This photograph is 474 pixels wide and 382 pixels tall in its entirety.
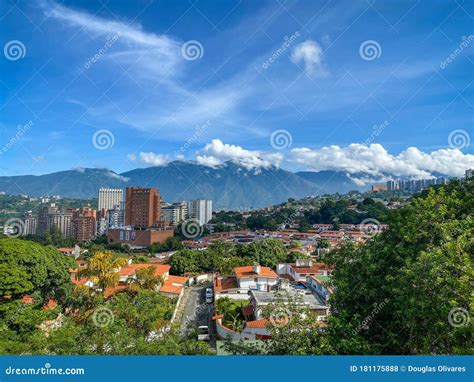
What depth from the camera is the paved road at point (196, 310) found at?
9.96 meters

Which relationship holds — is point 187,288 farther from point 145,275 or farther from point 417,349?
point 417,349

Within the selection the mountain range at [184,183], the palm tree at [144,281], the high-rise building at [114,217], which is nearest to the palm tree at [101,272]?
the palm tree at [144,281]

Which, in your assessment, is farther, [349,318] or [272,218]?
[272,218]

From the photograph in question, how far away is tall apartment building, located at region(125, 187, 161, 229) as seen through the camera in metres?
26.0

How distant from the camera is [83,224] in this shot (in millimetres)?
29969

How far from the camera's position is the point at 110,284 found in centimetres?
854

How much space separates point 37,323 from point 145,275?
3.91 meters

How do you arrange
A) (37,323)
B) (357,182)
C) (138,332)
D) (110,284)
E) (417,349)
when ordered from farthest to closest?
(357,182) < (110,284) < (37,323) < (138,332) < (417,349)

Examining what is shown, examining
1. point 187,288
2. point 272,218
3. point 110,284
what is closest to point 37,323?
point 110,284

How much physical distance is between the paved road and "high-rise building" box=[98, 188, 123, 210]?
82.4 ft

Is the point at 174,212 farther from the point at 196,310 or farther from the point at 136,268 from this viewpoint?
the point at 196,310

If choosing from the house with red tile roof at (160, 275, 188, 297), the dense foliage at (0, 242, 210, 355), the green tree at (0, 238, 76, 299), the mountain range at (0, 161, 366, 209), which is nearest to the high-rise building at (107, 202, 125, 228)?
the mountain range at (0, 161, 366, 209)

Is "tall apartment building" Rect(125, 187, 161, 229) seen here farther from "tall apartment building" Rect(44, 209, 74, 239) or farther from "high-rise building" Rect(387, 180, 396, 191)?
"high-rise building" Rect(387, 180, 396, 191)

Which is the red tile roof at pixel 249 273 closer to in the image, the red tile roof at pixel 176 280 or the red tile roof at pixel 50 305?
the red tile roof at pixel 176 280
